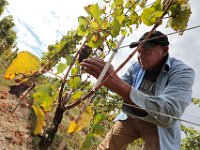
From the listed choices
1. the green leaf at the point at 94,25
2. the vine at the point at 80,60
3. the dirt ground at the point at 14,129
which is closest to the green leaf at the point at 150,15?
the vine at the point at 80,60

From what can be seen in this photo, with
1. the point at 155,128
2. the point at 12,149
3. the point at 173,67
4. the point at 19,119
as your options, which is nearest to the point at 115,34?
the point at 173,67

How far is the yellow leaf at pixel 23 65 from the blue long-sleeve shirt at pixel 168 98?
1.76 ft

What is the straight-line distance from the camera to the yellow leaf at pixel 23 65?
4.42ft

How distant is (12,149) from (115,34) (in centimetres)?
411

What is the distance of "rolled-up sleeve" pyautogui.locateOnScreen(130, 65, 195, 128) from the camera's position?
144 cm

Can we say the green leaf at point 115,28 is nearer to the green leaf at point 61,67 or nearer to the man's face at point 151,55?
the green leaf at point 61,67

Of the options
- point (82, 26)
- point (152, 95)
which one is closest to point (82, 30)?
point (82, 26)

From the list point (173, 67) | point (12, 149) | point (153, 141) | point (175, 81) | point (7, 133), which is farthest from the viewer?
point (7, 133)

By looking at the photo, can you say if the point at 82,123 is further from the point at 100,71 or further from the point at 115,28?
the point at 115,28

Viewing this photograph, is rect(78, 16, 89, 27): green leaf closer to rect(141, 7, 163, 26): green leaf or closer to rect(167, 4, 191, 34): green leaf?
rect(141, 7, 163, 26): green leaf

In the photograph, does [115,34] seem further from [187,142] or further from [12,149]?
[187,142]

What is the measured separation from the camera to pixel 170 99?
154cm

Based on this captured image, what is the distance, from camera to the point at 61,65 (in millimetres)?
1534

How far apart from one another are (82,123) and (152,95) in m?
0.86
